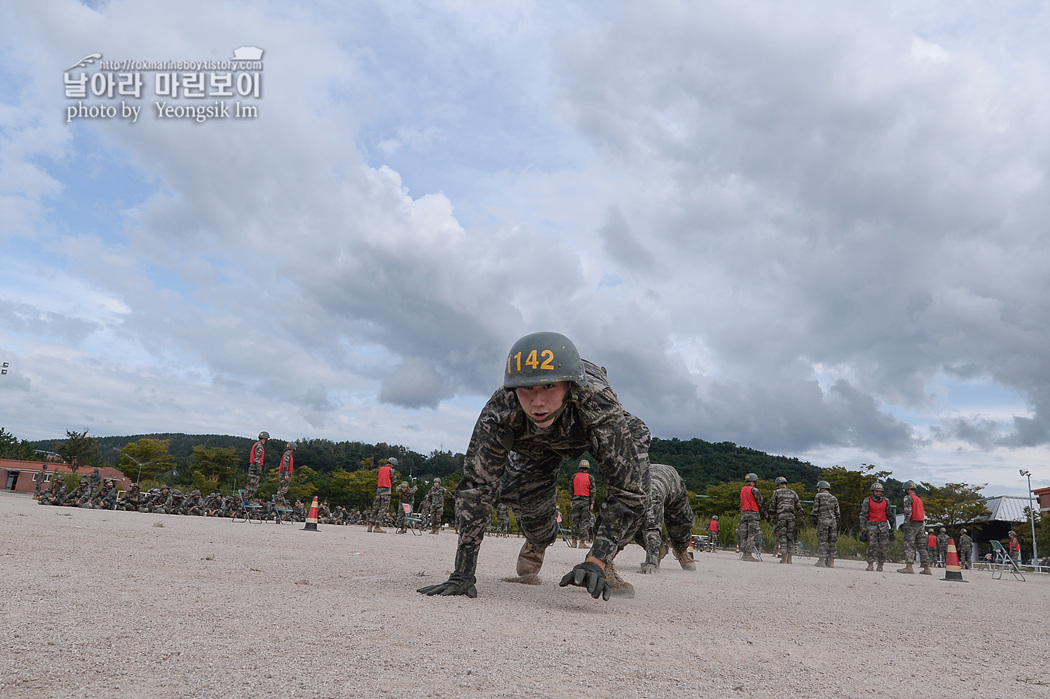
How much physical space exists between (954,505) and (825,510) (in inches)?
1258

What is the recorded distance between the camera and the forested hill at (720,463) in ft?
219

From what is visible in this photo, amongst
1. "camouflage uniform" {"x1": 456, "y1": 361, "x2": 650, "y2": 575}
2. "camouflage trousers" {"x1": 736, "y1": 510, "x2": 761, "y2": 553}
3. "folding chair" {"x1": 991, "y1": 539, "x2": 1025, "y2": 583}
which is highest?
"camouflage uniform" {"x1": 456, "y1": 361, "x2": 650, "y2": 575}

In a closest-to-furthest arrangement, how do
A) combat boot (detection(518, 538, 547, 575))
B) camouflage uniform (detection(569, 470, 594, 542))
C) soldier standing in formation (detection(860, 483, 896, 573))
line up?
combat boot (detection(518, 538, 547, 575))
soldier standing in formation (detection(860, 483, 896, 573))
camouflage uniform (detection(569, 470, 594, 542))

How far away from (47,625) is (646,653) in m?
2.37

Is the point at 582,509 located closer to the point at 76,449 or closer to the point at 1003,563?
the point at 1003,563

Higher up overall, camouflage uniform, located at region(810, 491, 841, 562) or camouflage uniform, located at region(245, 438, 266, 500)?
camouflage uniform, located at region(245, 438, 266, 500)

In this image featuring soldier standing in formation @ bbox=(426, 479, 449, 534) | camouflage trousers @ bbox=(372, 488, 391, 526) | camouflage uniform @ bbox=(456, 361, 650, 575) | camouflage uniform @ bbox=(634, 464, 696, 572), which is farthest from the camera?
soldier standing in formation @ bbox=(426, 479, 449, 534)

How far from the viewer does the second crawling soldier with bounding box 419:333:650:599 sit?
12.9 ft

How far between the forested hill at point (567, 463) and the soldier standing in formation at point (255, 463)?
30.1 metres

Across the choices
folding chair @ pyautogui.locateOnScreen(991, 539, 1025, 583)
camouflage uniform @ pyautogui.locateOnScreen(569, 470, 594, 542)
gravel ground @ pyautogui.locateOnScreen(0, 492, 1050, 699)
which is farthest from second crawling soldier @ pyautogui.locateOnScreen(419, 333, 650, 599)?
folding chair @ pyautogui.locateOnScreen(991, 539, 1025, 583)

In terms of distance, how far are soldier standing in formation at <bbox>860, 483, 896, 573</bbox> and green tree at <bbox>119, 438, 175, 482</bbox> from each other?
2618 inches

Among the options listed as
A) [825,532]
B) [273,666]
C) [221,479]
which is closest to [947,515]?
[825,532]

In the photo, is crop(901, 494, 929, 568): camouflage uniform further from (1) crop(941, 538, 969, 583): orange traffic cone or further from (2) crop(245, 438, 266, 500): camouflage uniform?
(2) crop(245, 438, 266, 500): camouflage uniform

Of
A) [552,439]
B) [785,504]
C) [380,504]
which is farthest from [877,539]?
[552,439]
